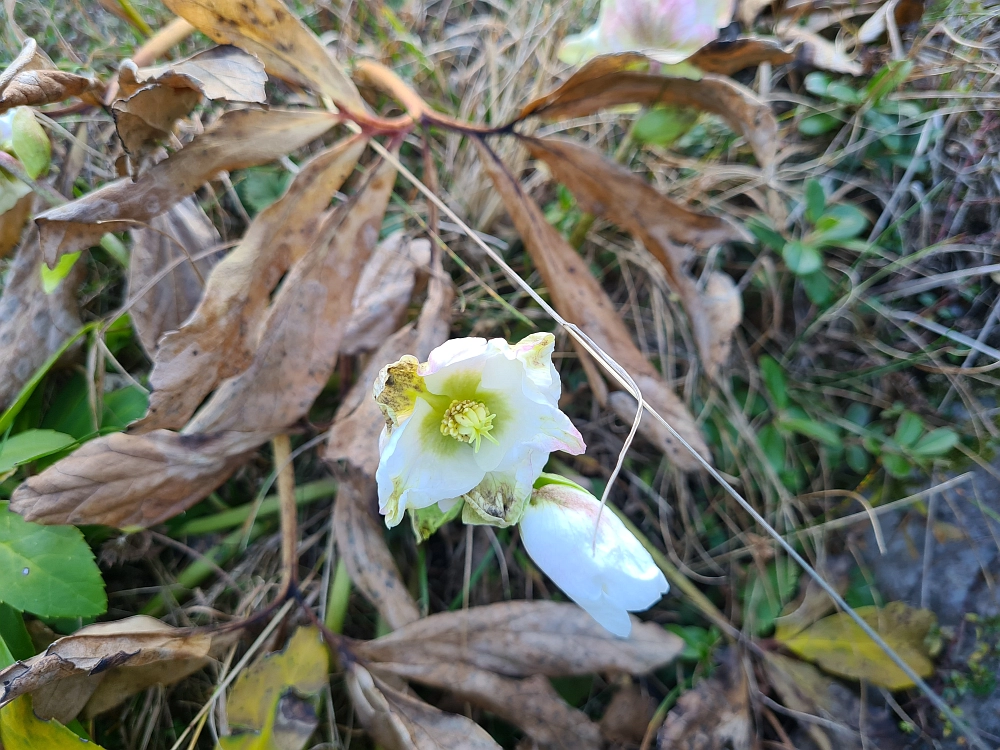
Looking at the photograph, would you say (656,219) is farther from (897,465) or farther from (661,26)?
(897,465)

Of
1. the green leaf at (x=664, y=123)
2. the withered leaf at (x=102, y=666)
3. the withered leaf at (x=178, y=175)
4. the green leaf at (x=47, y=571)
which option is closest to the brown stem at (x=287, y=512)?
the withered leaf at (x=102, y=666)

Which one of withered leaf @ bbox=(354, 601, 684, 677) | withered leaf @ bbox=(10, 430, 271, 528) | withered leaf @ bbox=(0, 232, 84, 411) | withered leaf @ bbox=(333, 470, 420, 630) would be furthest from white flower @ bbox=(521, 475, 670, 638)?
withered leaf @ bbox=(0, 232, 84, 411)

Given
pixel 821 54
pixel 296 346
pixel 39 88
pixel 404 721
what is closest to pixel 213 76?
pixel 39 88

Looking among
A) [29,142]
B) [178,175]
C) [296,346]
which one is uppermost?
[29,142]

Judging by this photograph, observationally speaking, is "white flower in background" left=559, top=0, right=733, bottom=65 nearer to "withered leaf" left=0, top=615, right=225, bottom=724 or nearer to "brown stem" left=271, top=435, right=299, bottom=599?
"brown stem" left=271, top=435, right=299, bottom=599

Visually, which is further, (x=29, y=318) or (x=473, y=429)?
(x=29, y=318)

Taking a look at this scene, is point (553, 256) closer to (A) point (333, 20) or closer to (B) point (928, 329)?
(B) point (928, 329)
